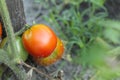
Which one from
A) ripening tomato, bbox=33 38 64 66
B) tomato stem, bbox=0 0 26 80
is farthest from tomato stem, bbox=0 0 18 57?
ripening tomato, bbox=33 38 64 66

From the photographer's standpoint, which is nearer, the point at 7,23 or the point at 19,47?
the point at 7,23

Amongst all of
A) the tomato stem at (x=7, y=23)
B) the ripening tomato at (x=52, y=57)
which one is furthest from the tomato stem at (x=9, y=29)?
the ripening tomato at (x=52, y=57)

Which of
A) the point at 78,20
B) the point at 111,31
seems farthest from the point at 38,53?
the point at 78,20

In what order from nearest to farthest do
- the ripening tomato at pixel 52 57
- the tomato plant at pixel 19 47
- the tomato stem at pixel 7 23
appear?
the tomato stem at pixel 7 23, the tomato plant at pixel 19 47, the ripening tomato at pixel 52 57

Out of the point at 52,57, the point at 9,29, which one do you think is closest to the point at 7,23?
the point at 9,29

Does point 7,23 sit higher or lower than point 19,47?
higher

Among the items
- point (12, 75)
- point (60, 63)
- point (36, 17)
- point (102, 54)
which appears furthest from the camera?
point (36, 17)

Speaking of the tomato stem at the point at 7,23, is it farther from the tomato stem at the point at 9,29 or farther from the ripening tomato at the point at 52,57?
the ripening tomato at the point at 52,57

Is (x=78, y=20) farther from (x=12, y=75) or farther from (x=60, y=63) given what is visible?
(x=12, y=75)

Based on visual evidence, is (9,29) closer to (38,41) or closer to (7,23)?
(7,23)
